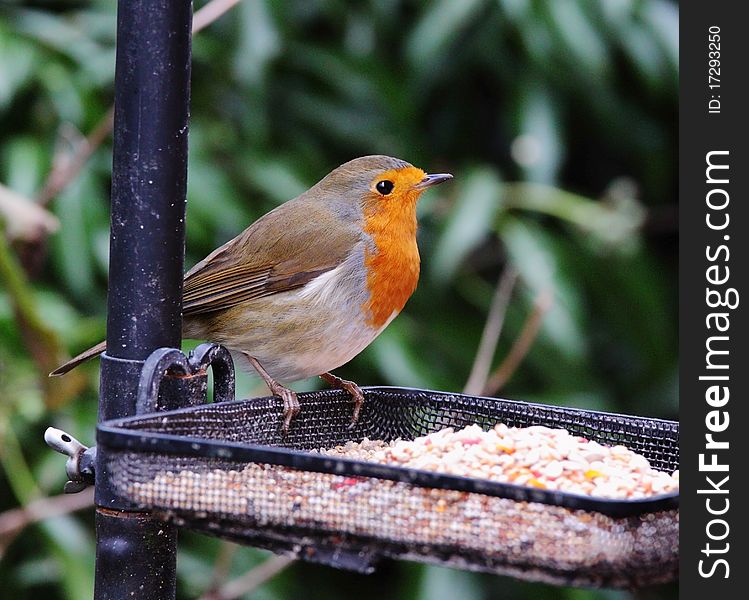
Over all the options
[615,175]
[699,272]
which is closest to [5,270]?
[699,272]

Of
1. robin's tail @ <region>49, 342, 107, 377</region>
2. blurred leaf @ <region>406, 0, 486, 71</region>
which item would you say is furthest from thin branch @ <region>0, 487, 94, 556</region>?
blurred leaf @ <region>406, 0, 486, 71</region>

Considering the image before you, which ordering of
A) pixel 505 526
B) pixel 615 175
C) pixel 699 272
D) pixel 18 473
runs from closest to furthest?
pixel 505 526 → pixel 699 272 → pixel 18 473 → pixel 615 175

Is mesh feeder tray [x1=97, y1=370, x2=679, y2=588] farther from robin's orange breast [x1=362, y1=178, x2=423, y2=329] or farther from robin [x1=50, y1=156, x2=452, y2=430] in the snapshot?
robin's orange breast [x1=362, y1=178, x2=423, y2=329]

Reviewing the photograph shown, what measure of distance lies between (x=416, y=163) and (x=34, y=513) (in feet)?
5.93

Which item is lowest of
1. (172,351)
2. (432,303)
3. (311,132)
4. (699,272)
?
(172,351)

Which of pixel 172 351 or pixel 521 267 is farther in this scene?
pixel 521 267

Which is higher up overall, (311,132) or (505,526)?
(311,132)

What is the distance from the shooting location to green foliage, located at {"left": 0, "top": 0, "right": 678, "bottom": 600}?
3.41m

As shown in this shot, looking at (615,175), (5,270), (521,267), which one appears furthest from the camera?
(615,175)

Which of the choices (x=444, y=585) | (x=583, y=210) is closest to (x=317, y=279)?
(x=444, y=585)

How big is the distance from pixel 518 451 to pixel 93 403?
1.67 meters

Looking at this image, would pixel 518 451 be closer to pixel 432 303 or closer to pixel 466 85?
pixel 432 303

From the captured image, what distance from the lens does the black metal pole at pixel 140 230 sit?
1919 millimetres

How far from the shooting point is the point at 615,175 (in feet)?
16.1
